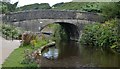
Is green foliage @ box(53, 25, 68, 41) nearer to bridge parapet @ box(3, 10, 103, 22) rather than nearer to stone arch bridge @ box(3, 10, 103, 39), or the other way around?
stone arch bridge @ box(3, 10, 103, 39)

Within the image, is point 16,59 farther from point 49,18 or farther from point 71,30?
point 71,30

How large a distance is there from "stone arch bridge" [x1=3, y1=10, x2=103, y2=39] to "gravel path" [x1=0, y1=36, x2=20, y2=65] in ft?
40.1

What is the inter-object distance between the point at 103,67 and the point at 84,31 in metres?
17.2

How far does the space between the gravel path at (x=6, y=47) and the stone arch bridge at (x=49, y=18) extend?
40.1 ft

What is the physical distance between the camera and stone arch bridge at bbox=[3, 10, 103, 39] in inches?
1635

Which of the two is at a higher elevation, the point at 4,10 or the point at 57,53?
the point at 4,10

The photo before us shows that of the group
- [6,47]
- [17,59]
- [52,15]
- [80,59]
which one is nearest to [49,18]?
[52,15]

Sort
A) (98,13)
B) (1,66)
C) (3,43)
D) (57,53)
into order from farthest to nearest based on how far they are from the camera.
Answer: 1. (98,13)
2. (57,53)
3. (3,43)
4. (1,66)

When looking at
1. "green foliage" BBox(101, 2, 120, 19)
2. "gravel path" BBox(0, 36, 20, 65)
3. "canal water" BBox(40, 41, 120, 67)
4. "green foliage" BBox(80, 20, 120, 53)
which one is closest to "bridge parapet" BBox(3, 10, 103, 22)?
"green foliage" BBox(80, 20, 120, 53)

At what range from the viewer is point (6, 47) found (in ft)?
84.9

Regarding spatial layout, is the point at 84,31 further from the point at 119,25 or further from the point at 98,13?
the point at 119,25

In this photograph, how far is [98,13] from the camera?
140ft

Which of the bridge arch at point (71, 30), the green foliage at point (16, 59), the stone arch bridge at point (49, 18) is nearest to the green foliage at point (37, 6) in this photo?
the bridge arch at point (71, 30)

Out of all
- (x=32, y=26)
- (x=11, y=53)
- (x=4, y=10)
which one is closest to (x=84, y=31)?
(x=32, y=26)
